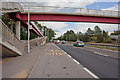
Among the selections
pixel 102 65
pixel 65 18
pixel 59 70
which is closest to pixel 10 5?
pixel 65 18

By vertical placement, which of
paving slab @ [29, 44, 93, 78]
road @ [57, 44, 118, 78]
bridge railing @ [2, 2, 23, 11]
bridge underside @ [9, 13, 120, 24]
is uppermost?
bridge railing @ [2, 2, 23, 11]

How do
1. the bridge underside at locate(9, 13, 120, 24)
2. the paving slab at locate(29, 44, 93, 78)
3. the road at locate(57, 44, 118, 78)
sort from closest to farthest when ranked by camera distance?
the paving slab at locate(29, 44, 93, 78)
the road at locate(57, 44, 118, 78)
the bridge underside at locate(9, 13, 120, 24)

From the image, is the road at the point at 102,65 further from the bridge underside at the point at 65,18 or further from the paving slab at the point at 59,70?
the bridge underside at the point at 65,18

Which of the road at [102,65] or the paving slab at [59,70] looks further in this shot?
the road at [102,65]

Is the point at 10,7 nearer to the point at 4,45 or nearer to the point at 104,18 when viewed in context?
the point at 4,45

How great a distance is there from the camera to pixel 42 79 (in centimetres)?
463

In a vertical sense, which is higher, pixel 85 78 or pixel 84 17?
pixel 84 17

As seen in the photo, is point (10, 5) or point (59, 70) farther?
point (10, 5)

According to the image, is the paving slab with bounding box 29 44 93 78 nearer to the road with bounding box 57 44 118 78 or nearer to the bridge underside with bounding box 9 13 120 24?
the road with bounding box 57 44 118 78

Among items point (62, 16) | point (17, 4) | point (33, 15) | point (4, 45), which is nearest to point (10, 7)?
point (17, 4)

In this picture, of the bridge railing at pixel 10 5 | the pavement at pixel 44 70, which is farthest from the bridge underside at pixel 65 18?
the pavement at pixel 44 70

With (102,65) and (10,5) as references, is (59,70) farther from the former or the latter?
(10,5)

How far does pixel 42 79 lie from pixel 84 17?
19.9 m

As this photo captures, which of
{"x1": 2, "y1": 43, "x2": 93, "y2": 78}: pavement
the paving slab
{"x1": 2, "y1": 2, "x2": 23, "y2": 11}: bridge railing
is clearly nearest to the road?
{"x1": 2, "y1": 43, "x2": 93, "y2": 78}: pavement
